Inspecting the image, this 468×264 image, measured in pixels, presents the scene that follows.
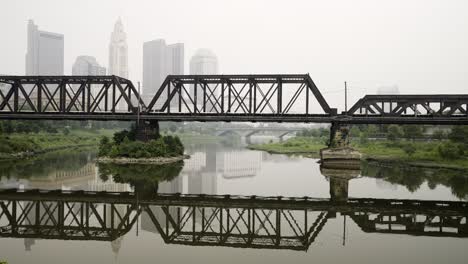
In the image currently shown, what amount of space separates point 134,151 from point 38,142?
45.7 meters

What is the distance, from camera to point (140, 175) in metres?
46.3

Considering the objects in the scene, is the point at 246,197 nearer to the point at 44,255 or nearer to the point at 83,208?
the point at 83,208

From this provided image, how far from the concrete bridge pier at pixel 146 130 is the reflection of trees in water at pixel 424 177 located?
115ft

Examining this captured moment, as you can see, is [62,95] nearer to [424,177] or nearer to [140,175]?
[140,175]

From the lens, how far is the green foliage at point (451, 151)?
60.2 m

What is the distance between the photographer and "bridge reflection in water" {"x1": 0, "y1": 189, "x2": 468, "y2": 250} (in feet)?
69.7

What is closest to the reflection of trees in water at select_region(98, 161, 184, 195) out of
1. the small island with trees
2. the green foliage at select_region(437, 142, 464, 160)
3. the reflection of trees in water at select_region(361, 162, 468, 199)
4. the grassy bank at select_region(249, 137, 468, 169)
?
the small island with trees

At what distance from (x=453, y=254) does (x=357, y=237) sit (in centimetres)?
449

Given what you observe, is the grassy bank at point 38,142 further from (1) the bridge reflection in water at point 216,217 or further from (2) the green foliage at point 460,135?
(2) the green foliage at point 460,135

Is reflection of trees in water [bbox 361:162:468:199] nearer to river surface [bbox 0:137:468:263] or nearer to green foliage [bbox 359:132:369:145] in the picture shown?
river surface [bbox 0:137:468:263]

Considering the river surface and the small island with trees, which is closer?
the river surface

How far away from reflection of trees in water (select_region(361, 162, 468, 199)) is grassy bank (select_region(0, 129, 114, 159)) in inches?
2379

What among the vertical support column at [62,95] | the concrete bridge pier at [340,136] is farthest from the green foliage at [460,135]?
the vertical support column at [62,95]

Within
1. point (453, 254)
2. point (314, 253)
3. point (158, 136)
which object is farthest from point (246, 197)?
point (158, 136)
